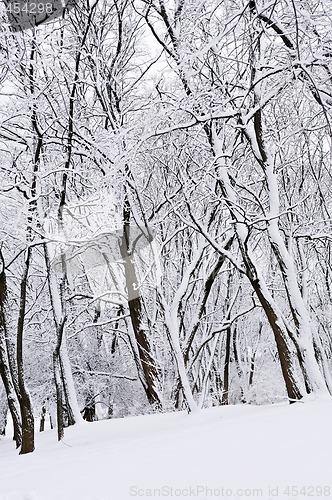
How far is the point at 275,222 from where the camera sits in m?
7.64

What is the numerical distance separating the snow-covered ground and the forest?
1.84m

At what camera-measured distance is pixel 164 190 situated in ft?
37.4

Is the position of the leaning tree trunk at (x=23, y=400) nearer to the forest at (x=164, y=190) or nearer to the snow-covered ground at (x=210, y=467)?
the forest at (x=164, y=190)

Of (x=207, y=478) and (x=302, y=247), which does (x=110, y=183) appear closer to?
(x=207, y=478)

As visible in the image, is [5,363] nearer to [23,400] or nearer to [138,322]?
[23,400]

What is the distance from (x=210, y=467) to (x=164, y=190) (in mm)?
8061

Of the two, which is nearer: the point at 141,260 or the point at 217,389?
the point at 141,260

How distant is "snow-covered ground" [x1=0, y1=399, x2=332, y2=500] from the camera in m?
3.37

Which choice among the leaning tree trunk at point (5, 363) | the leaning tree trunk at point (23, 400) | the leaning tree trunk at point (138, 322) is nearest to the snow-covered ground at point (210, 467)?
the leaning tree trunk at point (23, 400)

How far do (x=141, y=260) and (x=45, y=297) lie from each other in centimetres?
758

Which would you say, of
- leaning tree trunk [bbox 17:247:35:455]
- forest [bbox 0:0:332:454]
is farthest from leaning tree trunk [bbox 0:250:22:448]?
leaning tree trunk [bbox 17:247:35:455]

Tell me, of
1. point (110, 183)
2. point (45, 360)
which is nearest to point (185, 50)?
point (110, 183)

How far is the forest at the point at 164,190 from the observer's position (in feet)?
22.9

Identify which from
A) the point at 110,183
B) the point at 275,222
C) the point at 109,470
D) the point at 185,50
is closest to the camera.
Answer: the point at 109,470
